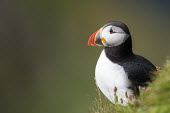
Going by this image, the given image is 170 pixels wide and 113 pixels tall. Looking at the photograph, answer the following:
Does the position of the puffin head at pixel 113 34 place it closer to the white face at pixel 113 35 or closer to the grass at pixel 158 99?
the white face at pixel 113 35

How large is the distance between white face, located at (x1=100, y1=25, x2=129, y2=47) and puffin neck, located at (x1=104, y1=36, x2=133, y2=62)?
0.05 meters

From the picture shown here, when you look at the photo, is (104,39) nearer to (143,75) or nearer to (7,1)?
(143,75)

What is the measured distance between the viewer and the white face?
7.99 m

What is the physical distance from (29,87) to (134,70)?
25575 mm

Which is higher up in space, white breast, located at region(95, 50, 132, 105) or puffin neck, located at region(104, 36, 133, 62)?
puffin neck, located at region(104, 36, 133, 62)

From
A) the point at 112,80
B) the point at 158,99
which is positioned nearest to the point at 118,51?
the point at 112,80

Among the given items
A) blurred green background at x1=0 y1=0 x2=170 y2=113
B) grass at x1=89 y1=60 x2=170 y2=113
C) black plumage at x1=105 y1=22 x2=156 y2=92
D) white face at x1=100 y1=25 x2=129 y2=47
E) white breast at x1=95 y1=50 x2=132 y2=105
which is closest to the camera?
grass at x1=89 y1=60 x2=170 y2=113

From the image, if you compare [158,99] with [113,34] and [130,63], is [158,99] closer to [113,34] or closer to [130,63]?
[130,63]

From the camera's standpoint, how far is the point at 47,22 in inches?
1647

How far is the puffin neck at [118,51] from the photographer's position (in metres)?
8.04

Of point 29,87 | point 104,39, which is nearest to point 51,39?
point 29,87

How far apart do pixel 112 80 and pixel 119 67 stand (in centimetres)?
22

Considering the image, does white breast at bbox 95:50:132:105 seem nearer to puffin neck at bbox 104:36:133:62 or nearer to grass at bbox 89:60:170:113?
puffin neck at bbox 104:36:133:62

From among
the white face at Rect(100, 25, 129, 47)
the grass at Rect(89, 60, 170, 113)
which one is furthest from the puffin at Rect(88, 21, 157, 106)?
the grass at Rect(89, 60, 170, 113)
